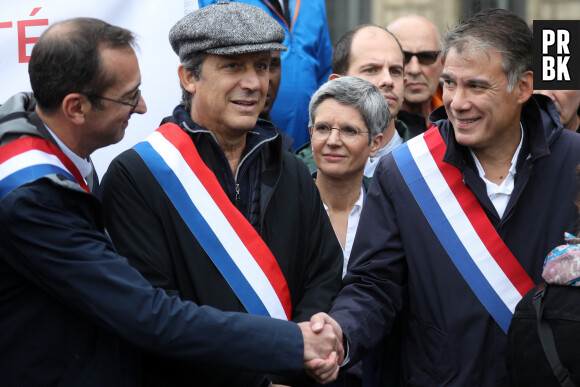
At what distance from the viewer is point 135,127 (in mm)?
5195

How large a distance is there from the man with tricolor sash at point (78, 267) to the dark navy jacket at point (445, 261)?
22.3 inches

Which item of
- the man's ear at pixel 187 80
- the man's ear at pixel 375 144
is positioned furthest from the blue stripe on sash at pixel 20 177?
the man's ear at pixel 375 144

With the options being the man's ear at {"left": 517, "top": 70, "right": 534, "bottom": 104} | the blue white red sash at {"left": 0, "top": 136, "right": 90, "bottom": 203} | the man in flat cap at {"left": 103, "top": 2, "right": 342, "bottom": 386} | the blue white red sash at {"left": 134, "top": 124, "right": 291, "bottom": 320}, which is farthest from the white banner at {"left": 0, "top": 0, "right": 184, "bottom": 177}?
the man's ear at {"left": 517, "top": 70, "right": 534, "bottom": 104}

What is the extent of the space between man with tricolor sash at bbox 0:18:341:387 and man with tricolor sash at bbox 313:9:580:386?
0.55 metres

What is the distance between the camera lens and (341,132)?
16.0 feet

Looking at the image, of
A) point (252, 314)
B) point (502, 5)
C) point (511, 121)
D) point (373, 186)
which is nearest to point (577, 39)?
point (511, 121)

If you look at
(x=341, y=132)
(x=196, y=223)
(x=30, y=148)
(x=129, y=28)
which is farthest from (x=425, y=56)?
(x=30, y=148)

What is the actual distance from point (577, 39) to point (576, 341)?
236 cm

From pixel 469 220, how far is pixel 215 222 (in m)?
1.08

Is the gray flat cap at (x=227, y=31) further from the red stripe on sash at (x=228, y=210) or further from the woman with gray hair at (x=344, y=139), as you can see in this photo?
the woman with gray hair at (x=344, y=139)

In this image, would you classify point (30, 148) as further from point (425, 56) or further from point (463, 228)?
point (425, 56)

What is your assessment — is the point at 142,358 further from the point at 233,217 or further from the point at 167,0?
the point at 167,0

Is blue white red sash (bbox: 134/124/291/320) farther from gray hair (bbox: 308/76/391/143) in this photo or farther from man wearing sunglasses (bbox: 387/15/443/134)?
man wearing sunglasses (bbox: 387/15/443/134)

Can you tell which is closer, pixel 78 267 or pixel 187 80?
pixel 78 267
